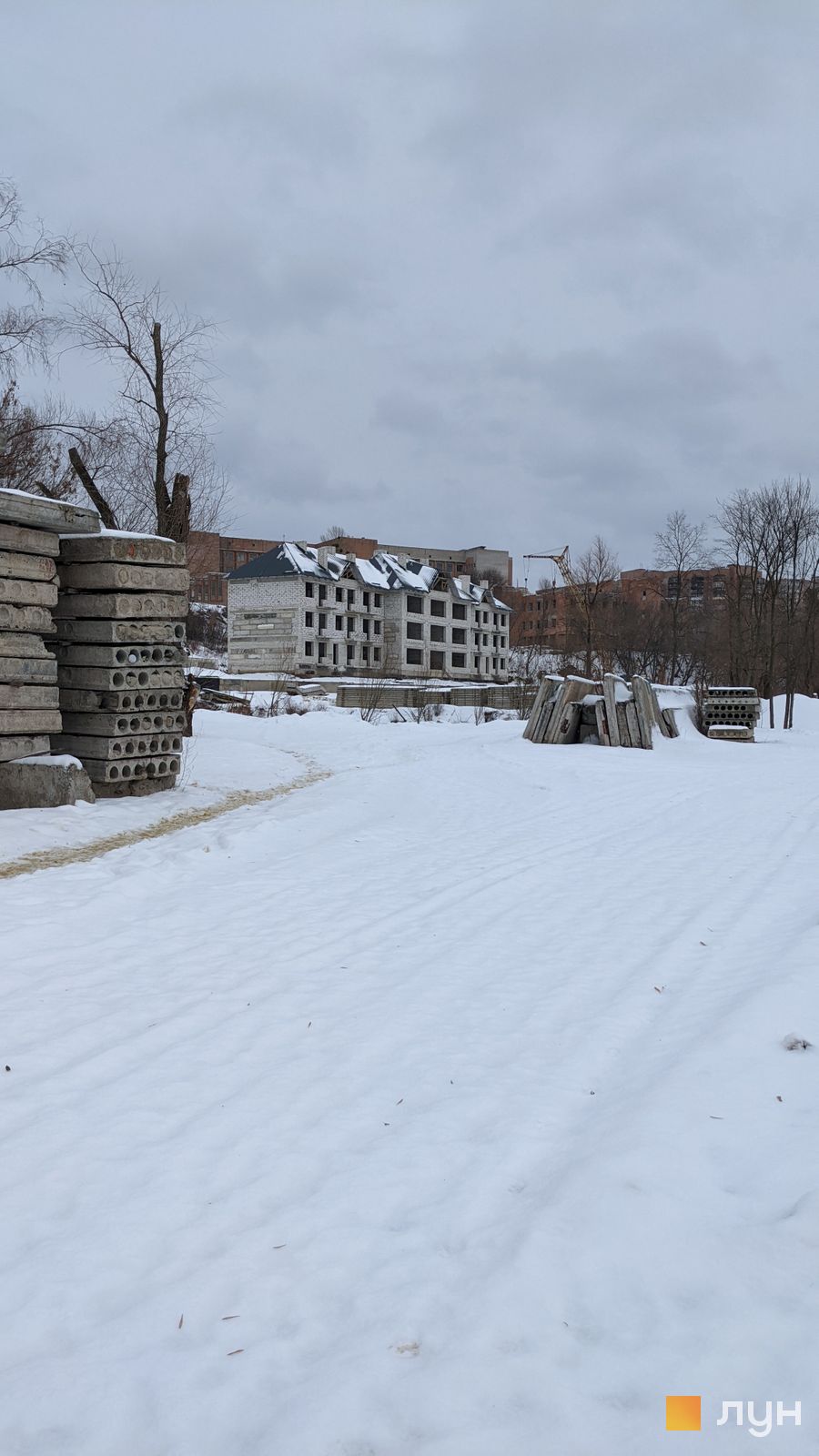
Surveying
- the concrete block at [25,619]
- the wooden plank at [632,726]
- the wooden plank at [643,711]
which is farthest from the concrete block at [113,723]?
the wooden plank at [643,711]

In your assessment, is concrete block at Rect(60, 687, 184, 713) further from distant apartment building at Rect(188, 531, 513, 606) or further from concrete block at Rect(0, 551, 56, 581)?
distant apartment building at Rect(188, 531, 513, 606)

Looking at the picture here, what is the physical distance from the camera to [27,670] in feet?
29.8

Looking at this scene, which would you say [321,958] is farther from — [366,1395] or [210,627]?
[210,627]

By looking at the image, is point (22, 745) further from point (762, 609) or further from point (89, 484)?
point (762, 609)

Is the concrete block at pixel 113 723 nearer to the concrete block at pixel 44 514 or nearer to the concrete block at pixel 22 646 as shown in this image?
the concrete block at pixel 22 646

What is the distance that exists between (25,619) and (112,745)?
5.24 feet

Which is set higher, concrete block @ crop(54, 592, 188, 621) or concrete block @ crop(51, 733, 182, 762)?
concrete block @ crop(54, 592, 188, 621)

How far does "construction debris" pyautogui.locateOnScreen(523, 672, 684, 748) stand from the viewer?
1853cm

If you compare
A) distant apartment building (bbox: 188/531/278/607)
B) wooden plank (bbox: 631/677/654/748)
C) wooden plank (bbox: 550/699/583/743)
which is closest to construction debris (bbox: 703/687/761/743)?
wooden plank (bbox: 631/677/654/748)

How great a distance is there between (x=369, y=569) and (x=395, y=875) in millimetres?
53891

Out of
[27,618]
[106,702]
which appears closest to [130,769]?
[106,702]

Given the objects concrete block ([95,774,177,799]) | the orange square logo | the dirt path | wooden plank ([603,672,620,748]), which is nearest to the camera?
the orange square logo

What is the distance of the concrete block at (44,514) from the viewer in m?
8.74

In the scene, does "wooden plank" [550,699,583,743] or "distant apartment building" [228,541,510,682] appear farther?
"distant apartment building" [228,541,510,682]
